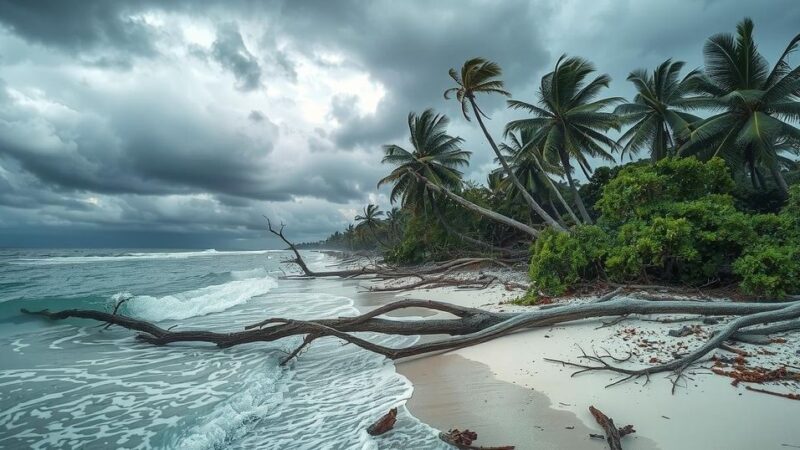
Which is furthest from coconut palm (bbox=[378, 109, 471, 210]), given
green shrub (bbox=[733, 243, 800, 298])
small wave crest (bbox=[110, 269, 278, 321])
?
green shrub (bbox=[733, 243, 800, 298])

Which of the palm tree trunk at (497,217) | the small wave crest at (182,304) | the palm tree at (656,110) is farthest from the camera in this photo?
the palm tree at (656,110)

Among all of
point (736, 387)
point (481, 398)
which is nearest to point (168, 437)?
point (481, 398)

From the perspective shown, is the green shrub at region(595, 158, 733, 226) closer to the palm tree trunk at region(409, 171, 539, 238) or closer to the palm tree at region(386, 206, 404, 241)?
the palm tree trunk at region(409, 171, 539, 238)

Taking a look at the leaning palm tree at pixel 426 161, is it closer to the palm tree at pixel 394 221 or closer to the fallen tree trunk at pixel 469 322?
the fallen tree trunk at pixel 469 322

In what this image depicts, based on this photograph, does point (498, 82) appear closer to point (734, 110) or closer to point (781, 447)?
point (734, 110)

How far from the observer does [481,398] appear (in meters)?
4.28

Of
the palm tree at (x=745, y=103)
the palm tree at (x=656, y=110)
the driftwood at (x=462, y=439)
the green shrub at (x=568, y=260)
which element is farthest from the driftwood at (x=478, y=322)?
the palm tree at (x=656, y=110)

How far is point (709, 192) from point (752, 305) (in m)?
5.18

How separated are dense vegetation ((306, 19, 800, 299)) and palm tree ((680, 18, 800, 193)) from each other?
0.14 ft

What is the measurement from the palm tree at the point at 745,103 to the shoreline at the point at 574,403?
43.4ft

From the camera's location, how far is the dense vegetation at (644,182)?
299 inches

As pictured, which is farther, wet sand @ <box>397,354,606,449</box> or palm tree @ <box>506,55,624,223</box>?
palm tree @ <box>506,55,624,223</box>

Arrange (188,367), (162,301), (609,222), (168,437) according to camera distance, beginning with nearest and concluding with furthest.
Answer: (168,437) < (188,367) < (609,222) < (162,301)

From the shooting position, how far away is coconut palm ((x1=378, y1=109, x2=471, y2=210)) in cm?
2228
